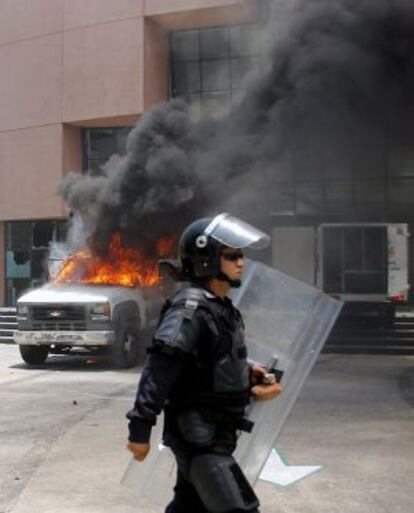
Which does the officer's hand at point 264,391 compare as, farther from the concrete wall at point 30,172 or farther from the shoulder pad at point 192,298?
the concrete wall at point 30,172

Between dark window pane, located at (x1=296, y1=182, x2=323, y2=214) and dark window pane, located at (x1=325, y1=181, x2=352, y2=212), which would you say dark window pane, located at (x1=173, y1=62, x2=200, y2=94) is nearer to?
dark window pane, located at (x1=296, y1=182, x2=323, y2=214)

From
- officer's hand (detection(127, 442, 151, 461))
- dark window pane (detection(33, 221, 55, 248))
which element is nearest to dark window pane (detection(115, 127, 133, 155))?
dark window pane (detection(33, 221, 55, 248))

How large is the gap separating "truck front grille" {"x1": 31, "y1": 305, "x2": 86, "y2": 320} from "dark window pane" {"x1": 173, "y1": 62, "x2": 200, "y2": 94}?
12.5 m

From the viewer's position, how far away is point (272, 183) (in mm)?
17672

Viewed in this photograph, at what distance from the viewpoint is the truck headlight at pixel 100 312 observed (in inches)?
438

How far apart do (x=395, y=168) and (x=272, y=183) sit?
451 centimetres

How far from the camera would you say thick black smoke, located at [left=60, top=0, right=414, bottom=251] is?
12922 mm


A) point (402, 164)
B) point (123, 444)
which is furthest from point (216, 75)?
point (123, 444)

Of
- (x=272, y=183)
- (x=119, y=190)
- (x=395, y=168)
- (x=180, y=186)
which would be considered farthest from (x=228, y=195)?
(x=395, y=168)

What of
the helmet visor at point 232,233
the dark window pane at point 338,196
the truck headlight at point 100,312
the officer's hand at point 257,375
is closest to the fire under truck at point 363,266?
the dark window pane at point 338,196

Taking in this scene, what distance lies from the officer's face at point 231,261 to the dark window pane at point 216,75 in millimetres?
18676

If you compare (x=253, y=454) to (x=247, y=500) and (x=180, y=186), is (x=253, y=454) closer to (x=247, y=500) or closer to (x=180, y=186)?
(x=247, y=500)

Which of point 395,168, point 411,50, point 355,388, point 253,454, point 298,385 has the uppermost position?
point 411,50

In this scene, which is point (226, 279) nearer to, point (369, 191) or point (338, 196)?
point (338, 196)
